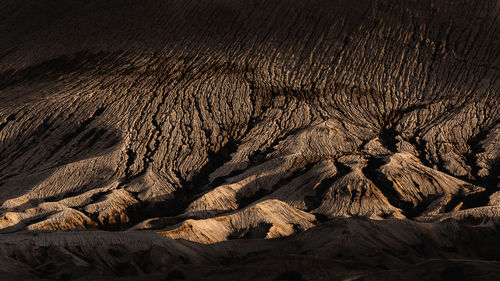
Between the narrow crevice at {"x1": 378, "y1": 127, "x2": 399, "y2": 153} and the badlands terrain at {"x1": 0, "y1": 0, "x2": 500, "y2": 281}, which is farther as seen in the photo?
the narrow crevice at {"x1": 378, "y1": 127, "x2": 399, "y2": 153}

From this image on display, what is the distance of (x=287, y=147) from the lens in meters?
63.2

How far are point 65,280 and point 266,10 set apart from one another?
174 ft

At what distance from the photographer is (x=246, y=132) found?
6750 centimetres

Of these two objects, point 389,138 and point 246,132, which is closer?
point 389,138

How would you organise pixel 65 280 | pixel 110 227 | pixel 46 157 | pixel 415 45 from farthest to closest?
pixel 415 45, pixel 46 157, pixel 110 227, pixel 65 280

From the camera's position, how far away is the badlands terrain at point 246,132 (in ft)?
132

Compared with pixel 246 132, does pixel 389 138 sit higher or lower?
higher

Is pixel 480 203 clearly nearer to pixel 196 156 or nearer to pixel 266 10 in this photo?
pixel 196 156

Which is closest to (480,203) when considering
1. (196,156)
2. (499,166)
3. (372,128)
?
(499,166)

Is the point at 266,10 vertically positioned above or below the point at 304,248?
above

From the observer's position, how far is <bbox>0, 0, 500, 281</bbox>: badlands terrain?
1585 inches

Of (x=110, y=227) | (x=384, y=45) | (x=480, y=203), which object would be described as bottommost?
(x=110, y=227)

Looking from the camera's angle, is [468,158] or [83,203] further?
[468,158]

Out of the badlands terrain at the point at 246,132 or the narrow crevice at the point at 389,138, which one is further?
the narrow crevice at the point at 389,138
